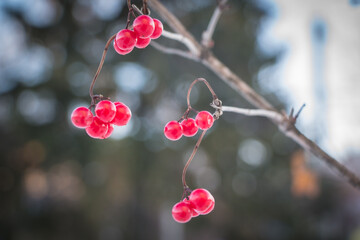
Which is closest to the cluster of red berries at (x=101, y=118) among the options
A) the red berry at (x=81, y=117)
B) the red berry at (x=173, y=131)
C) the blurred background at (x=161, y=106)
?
the red berry at (x=81, y=117)

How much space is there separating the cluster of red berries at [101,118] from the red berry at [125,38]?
17 cm

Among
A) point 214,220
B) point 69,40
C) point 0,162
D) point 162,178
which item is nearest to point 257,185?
point 214,220

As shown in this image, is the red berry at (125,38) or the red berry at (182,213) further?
the red berry at (182,213)

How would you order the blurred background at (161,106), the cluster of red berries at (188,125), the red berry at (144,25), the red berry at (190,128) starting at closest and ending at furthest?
the red berry at (144,25) < the cluster of red berries at (188,125) < the red berry at (190,128) < the blurred background at (161,106)

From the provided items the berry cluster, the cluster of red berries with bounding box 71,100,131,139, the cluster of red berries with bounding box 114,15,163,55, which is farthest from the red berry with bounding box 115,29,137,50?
the berry cluster

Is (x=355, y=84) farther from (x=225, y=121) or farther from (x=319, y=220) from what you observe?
(x=319, y=220)

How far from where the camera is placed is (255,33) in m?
4.98

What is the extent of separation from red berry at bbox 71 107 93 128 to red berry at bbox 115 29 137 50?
9.1 inches

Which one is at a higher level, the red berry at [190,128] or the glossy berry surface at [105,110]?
the red berry at [190,128]

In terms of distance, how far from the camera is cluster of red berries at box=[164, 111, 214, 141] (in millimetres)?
857

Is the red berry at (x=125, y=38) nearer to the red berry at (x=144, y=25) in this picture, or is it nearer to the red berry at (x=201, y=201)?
the red berry at (x=144, y=25)

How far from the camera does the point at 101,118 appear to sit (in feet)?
2.72

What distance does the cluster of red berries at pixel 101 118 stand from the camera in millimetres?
820

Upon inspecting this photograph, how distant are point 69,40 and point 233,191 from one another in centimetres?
409
